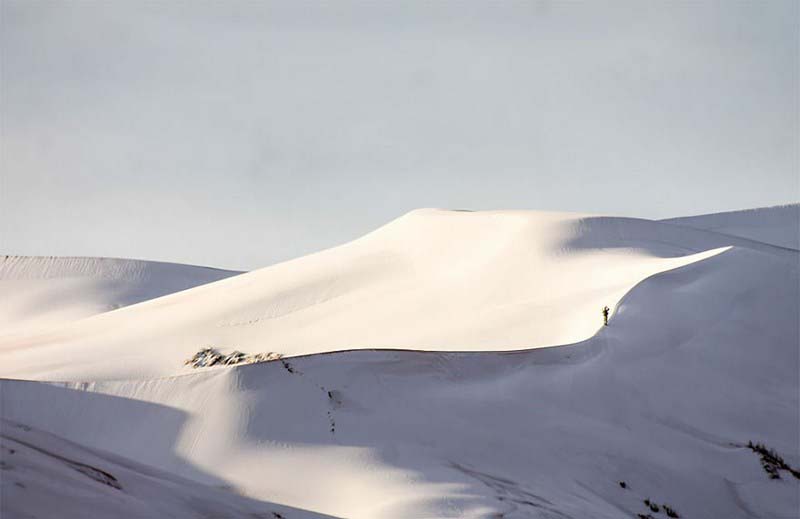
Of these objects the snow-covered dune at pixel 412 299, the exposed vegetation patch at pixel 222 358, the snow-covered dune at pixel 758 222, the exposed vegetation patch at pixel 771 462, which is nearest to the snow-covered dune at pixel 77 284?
the snow-covered dune at pixel 412 299

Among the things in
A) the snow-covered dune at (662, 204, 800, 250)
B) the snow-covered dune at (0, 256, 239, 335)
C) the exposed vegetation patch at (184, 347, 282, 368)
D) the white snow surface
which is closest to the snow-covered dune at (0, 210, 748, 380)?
the white snow surface

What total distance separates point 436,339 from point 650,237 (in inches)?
286

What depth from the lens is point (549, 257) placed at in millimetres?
21750

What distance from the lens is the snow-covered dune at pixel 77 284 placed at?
116ft

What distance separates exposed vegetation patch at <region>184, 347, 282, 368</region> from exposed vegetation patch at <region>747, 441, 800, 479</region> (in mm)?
6390

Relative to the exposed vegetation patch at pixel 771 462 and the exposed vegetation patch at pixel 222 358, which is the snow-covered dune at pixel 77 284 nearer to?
the exposed vegetation patch at pixel 222 358

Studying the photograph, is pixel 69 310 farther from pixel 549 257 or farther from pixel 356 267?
pixel 549 257

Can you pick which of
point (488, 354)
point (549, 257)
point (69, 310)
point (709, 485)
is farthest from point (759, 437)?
point (69, 310)

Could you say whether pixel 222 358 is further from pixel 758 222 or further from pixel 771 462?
pixel 758 222

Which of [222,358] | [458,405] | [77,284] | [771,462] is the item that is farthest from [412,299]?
[77,284]

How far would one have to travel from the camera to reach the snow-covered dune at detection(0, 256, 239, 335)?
1391 inches

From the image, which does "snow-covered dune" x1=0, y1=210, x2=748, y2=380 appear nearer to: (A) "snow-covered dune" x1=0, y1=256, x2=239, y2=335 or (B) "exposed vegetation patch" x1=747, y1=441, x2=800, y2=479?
(B) "exposed vegetation patch" x1=747, y1=441, x2=800, y2=479

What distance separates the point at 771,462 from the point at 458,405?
3.28m

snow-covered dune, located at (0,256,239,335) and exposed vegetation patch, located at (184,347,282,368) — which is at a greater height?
snow-covered dune, located at (0,256,239,335)
